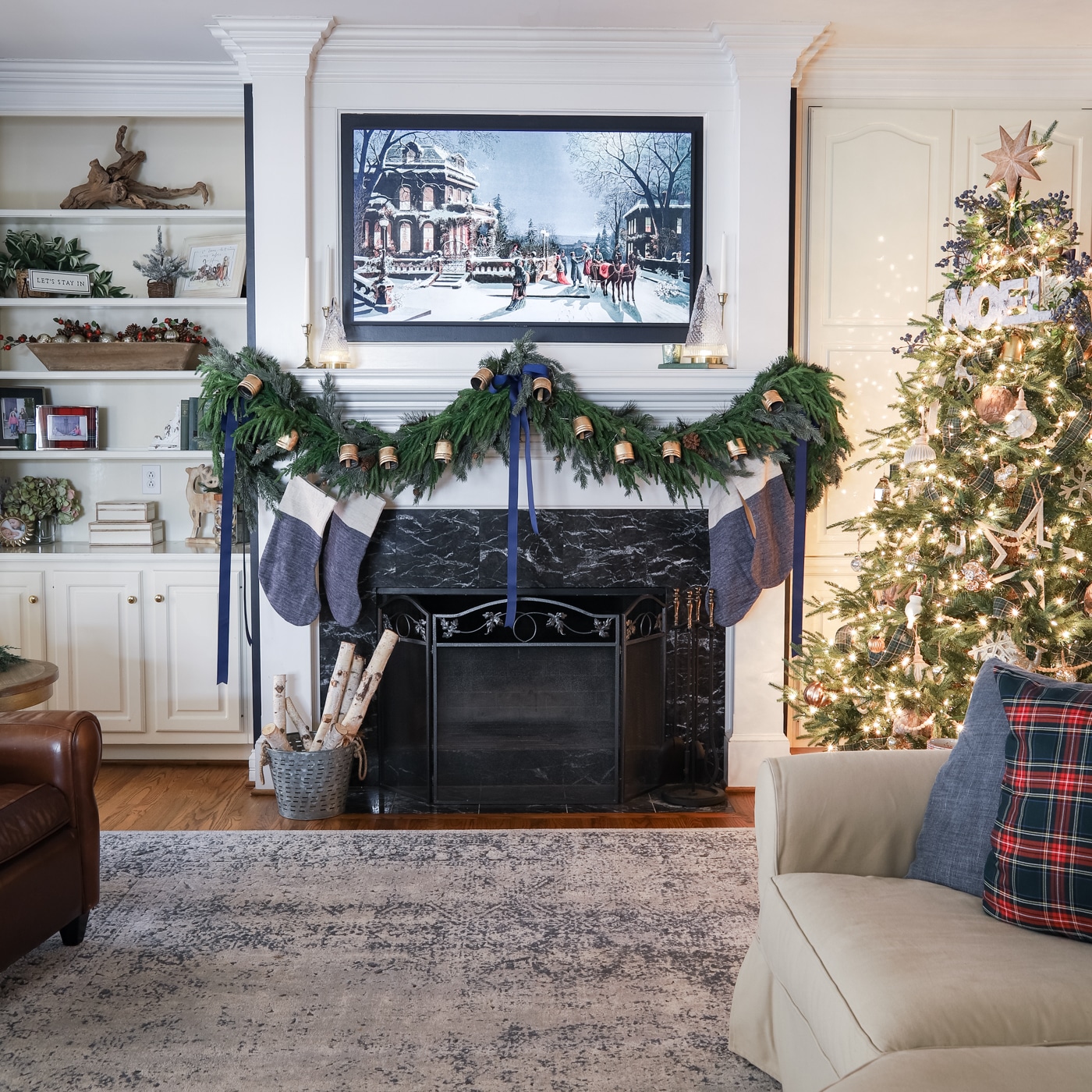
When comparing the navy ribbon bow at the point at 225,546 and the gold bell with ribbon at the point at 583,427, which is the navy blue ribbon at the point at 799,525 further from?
the navy ribbon bow at the point at 225,546

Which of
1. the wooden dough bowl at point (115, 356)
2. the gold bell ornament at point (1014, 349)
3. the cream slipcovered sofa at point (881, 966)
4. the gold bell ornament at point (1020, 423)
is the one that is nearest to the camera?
the cream slipcovered sofa at point (881, 966)

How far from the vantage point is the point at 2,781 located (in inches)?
94.2

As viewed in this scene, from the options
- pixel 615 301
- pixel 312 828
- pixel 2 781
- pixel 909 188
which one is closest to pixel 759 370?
Result: pixel 615 301

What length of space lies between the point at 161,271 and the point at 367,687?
1.86 m

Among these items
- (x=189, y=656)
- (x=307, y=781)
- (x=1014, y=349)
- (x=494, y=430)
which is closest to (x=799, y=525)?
(x=1014, y=349)

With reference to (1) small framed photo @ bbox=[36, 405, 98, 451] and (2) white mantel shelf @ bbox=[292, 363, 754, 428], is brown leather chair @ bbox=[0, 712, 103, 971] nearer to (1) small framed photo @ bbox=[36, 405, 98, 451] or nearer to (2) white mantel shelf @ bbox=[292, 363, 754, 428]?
(2) white mantel shelf @ bbox=[292, 363, 754, 428]

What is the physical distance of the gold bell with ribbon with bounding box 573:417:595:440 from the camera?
131 inches

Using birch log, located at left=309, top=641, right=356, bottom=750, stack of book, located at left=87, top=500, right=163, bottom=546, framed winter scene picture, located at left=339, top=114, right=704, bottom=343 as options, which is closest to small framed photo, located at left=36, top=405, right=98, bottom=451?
stack of book, located at left=87, top=500, right=163, bottom=546

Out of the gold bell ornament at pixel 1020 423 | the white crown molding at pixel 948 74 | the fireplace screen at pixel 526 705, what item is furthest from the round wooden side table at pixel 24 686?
the white crown molding at pixel 948 74

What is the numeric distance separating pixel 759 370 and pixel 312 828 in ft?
7.25

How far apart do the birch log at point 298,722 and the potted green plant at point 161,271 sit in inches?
66.8

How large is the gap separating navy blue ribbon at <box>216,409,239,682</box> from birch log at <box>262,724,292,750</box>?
0.93 feet

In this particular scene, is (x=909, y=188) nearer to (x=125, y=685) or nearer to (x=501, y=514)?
(x=501, y=514)

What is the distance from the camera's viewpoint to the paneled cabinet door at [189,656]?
3.79 m
